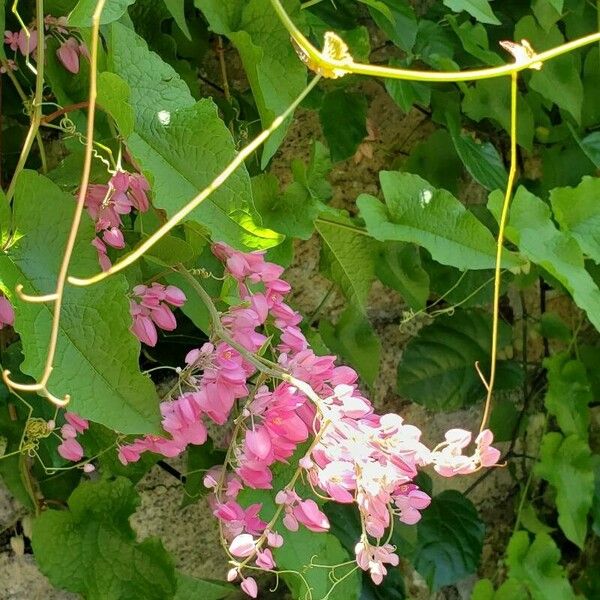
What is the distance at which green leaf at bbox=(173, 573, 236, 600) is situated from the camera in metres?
0.92

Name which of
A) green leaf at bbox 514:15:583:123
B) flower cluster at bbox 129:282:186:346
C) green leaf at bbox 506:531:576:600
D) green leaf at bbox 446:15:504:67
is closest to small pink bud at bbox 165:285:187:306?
flower cluster at bbox 129:282:186:346

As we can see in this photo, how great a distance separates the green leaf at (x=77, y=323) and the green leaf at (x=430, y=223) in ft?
0.83

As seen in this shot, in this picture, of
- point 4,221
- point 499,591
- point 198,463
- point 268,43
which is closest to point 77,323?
point 4,221

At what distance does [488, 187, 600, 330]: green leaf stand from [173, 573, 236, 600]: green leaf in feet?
1.41

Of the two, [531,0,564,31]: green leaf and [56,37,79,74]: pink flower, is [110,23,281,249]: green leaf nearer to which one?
[56,37,79,74]: pink flower

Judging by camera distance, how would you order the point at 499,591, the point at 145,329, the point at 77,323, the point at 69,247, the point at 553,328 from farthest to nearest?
the point at 553,328 → the point at 499,591 → the point at 145,329 → the point at 77,323 → the point at 69,247

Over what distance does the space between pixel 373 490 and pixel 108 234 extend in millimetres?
270

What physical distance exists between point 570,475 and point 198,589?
52 cm

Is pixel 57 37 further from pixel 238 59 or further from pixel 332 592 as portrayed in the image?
pixel 332 592

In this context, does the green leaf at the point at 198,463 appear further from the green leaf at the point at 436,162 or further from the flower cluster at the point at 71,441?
the green leaf at the point at 436,162

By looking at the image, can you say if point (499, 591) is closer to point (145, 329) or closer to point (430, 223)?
point (430, 223)

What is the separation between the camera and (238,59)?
104 centimetres

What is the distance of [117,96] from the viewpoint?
55 cm

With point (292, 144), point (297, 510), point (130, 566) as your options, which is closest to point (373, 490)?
point (297, 510)
